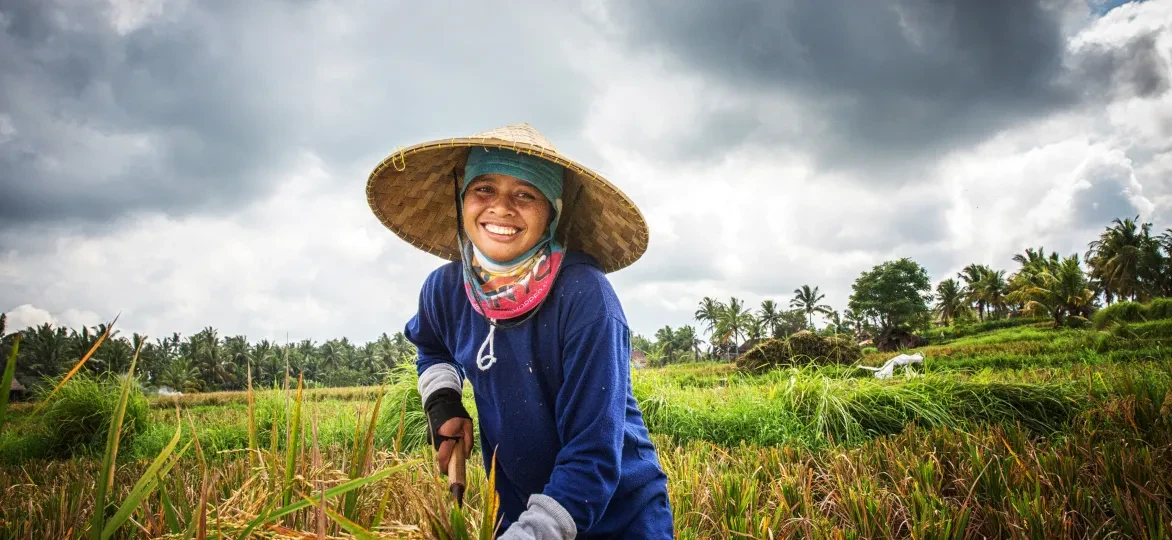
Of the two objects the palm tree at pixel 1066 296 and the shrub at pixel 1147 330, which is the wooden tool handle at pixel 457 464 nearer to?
the shrub at pixel 1147 330

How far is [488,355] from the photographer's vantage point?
1.83m

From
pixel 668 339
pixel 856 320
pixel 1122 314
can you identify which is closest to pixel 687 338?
pixel 668 339

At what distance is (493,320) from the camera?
183 centimetres

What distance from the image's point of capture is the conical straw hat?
1.93 meters

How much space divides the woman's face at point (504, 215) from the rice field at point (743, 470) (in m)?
0.60

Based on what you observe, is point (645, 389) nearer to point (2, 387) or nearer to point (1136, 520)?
point (1136, 520)

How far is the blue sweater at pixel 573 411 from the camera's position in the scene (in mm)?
1439

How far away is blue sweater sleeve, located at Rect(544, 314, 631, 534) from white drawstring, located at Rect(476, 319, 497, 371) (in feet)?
0.88

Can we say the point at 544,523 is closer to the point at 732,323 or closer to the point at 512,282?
the point at 512,282

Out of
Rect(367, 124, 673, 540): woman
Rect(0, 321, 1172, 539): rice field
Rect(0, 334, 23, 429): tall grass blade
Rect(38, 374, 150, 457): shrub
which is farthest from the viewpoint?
Rect(38, 374, 150, 457): shrub

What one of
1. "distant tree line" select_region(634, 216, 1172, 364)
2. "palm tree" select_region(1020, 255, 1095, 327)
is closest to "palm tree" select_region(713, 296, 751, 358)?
"distant tree line" select_region(634, 216, 1172, 364)

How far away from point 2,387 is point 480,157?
4.42 ft

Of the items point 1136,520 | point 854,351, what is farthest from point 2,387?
point 854,351

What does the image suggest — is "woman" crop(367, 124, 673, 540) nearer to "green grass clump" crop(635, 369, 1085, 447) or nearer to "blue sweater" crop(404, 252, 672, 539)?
"blue sweater" crop(404, 252, 672, 539)
